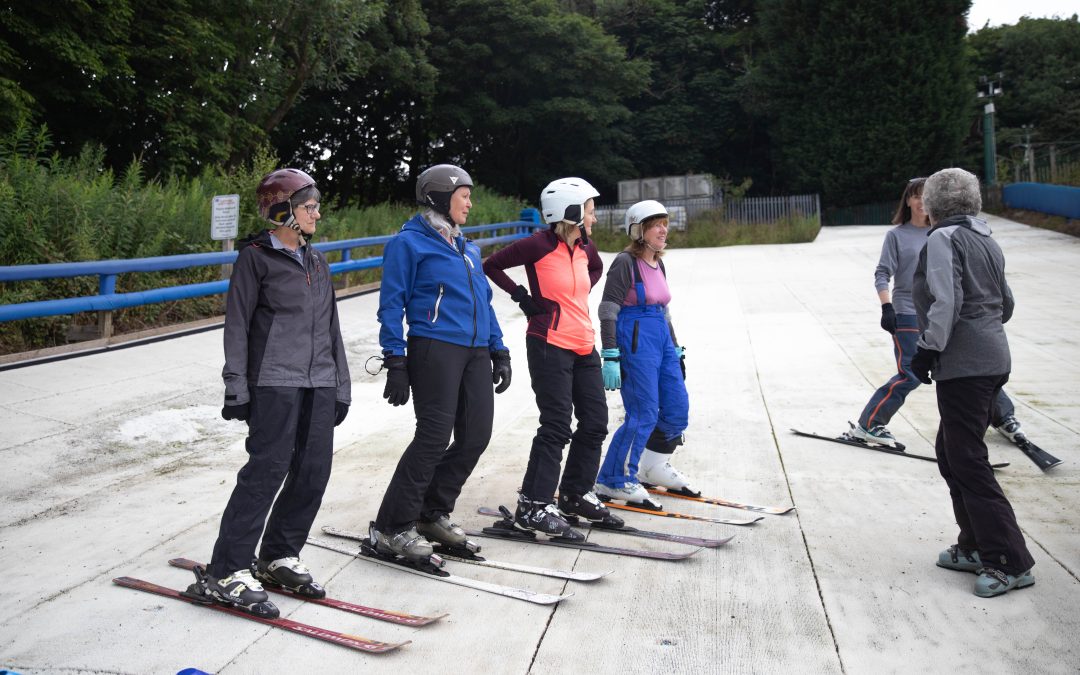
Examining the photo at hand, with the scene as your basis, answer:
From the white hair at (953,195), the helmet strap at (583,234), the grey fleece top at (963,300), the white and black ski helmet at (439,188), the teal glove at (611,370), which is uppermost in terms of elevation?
the white and black ski helmet at (439,188)

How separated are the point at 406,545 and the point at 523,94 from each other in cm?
3629

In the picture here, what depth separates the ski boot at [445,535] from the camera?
4859mm

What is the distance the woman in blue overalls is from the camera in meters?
5.86

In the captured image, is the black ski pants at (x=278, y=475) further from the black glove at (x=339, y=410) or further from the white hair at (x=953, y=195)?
the white hair at (x=953, y=195)

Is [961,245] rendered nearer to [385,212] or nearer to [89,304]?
[89,304]

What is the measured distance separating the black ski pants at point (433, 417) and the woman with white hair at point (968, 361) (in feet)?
7.13

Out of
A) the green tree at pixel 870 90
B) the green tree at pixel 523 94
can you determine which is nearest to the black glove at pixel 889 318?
the green tree at pixel 523 94

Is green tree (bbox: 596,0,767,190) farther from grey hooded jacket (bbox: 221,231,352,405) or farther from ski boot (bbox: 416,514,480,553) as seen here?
grey hooded jacket (bbox: 221,231,352,405)

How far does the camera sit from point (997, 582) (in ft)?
14.1

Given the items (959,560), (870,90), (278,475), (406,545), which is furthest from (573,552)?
(870,90)

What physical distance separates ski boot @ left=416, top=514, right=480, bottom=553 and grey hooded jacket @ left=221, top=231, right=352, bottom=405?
98cm

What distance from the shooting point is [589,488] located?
5.53 m

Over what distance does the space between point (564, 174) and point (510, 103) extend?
173 inches

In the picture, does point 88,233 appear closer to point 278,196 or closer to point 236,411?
point 278,196
